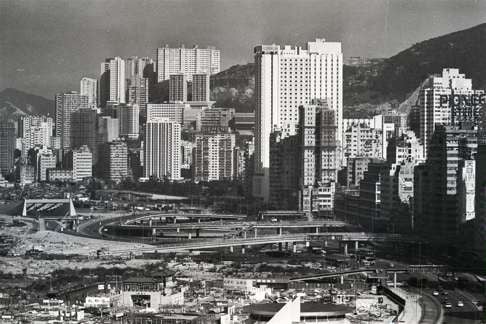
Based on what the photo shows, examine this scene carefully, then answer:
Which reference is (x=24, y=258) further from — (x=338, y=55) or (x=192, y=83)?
(x=338, y=55)

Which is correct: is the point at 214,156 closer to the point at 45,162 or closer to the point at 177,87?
the point at 177,87

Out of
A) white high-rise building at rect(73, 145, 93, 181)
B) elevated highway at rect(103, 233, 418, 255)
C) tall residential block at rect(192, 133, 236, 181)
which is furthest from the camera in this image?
white high-rise building at rect(73, 145, 93, 181)

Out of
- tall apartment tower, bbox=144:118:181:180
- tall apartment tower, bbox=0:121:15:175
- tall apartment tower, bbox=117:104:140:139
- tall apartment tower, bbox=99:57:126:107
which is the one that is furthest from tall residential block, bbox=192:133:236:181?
tall apartment tower, bbox=0:121:15:175

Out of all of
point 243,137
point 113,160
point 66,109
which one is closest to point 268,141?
point 243,137

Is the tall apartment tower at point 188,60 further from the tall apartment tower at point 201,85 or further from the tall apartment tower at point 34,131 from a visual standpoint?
the tall apartment tower at point 34,131

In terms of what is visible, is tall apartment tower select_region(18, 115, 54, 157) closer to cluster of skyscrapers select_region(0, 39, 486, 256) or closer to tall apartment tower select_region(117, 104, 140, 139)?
cluster of skyscrapers select_region(0, 39, 486, 256)
